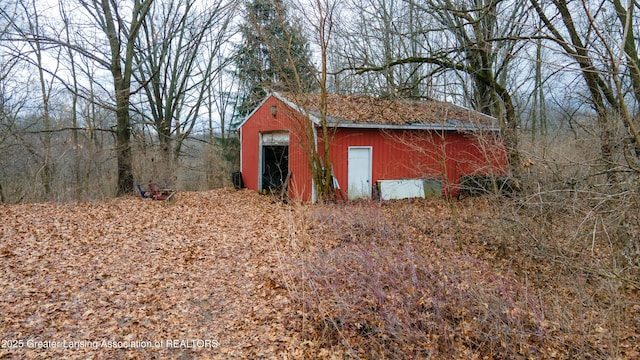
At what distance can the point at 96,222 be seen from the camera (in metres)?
8.43

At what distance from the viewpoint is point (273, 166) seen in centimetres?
1366

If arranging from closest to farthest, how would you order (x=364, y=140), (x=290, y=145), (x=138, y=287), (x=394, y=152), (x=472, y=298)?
(x=472, y=298) → (x=138, y=287) → (x=364, y=140) → (x=394, y=152) → (x=290, y=145)

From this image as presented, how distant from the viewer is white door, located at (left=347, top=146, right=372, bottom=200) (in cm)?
1121

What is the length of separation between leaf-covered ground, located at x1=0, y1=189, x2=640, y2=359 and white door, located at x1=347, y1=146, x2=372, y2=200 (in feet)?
11.9

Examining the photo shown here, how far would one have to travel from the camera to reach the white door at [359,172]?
11.2 m

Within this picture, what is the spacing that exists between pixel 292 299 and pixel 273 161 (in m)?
9.39

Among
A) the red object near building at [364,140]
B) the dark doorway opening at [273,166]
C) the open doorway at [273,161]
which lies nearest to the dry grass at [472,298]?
the red object near building at [364,140]

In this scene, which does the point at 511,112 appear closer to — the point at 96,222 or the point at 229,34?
the point at 96,222

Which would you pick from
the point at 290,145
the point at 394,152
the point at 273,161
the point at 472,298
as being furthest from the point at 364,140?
the point at 472,298

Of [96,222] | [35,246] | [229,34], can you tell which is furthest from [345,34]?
[229,34]

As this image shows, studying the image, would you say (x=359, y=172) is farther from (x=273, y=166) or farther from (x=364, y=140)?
(x=273, y=166)

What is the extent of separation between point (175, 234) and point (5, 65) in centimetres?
938

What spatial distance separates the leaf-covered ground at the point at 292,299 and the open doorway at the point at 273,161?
5578 mm

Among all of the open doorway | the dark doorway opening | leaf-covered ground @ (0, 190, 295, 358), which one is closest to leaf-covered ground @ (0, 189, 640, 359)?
leaf-covered ground @ (0, 190, 295, 358)
